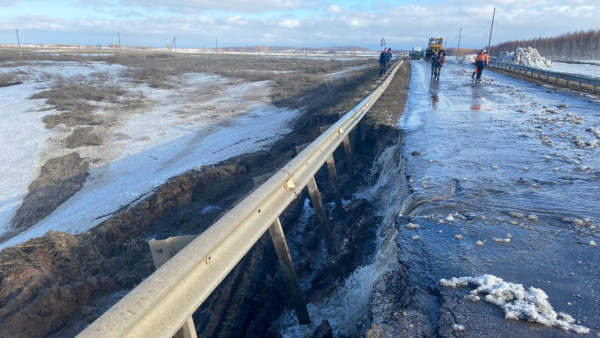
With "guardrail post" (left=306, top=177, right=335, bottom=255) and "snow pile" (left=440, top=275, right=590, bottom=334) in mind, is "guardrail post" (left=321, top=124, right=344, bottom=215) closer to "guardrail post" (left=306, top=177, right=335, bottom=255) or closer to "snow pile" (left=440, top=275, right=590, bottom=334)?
"guardrail post" (left=306, top=177, right=335, bottom=255)

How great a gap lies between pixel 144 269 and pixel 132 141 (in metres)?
14.0

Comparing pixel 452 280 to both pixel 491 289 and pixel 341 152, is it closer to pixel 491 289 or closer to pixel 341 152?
pixel 491 289

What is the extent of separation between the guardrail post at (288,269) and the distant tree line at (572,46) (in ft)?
208

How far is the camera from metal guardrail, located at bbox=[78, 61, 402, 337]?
6.64 feet

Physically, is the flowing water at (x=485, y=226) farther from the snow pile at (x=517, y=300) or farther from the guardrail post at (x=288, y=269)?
the guardrail post at (x=288, y=269)

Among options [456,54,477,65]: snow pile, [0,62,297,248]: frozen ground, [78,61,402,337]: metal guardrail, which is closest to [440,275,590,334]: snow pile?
[78,61,402,337]: metal guardrail

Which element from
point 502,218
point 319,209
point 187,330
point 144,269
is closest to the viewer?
point 187,330

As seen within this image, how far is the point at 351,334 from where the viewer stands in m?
3.48

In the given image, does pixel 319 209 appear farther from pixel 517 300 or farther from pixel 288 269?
pixel 517 300

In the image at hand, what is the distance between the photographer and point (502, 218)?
4.45 metres

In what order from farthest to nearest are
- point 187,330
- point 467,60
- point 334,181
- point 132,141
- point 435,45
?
point 467,60, point 435,45, point 132,141, point 334,181, point 187,330

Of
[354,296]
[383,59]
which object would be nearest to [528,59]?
[383,59]

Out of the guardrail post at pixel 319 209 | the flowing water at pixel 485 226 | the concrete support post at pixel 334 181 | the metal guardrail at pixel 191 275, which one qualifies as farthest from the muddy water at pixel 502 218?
the metal guardrail at pixel 191 275

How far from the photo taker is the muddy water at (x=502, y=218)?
298 cm
